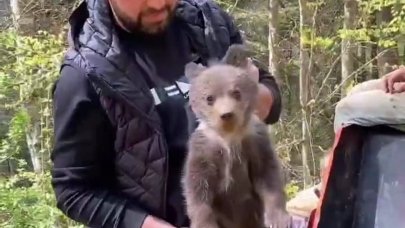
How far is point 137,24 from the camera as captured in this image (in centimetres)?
267

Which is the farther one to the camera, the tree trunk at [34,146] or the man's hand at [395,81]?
the tree trunk at [34,146]

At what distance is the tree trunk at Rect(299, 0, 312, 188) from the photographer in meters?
8.88

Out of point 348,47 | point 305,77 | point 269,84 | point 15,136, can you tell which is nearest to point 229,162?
point 269,84

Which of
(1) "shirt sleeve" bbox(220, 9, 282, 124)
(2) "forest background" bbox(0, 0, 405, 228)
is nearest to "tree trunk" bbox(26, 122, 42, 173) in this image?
(2) "forest background" bbox(0, 0, 405, 228)

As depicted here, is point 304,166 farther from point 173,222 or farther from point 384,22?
point 173,222

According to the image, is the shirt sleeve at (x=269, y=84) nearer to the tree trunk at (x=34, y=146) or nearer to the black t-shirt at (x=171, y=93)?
the black t-shirt at (x=171, y=93)

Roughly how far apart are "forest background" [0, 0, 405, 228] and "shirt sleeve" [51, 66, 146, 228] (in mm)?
4842

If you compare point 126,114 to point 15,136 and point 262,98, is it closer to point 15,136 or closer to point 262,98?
point 262,98

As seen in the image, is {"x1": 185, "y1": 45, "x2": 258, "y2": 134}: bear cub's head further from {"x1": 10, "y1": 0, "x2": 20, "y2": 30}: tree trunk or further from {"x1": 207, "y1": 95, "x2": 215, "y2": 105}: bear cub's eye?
{"x1": 10, "y1": 0, "x2": 20, "y2": 30}: tree trunk

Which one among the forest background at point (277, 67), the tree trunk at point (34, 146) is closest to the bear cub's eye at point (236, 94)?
the forest background at point (277, 67)

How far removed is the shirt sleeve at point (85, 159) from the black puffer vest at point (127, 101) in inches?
1.4

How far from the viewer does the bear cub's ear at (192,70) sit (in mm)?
2522

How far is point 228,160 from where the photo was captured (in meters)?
2.52

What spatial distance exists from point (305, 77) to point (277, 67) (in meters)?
0.35
